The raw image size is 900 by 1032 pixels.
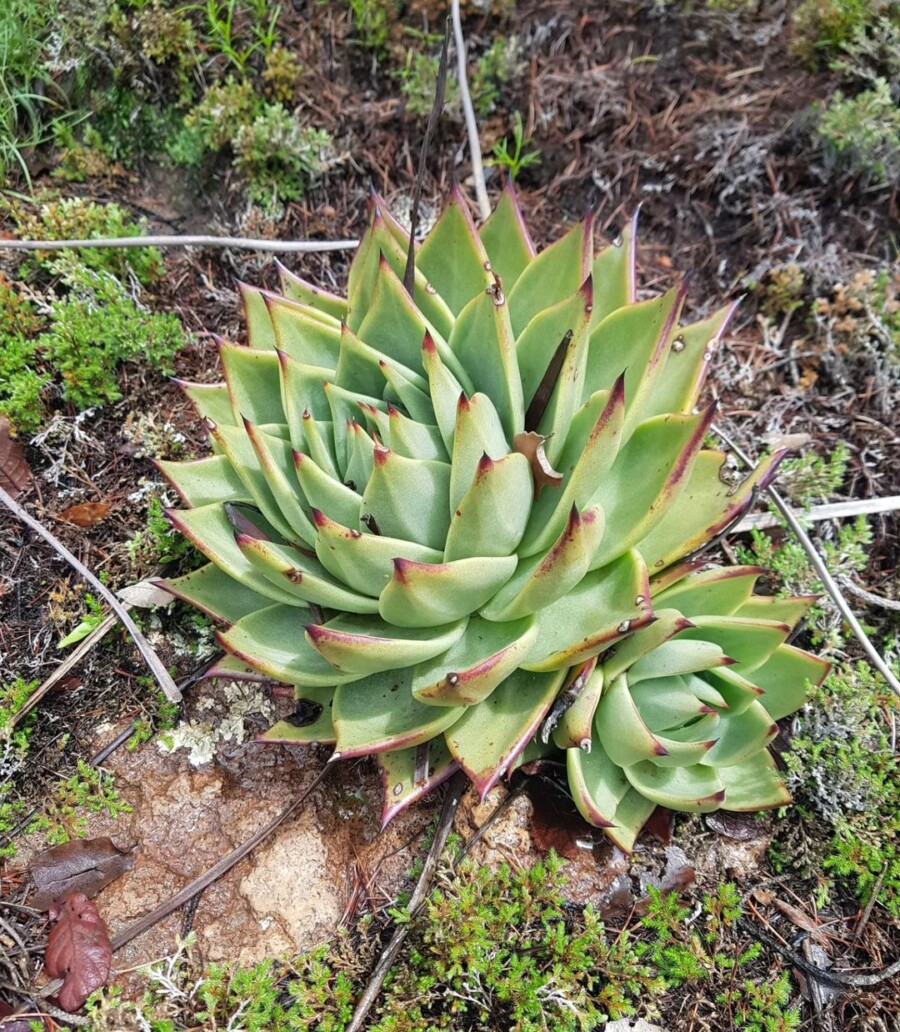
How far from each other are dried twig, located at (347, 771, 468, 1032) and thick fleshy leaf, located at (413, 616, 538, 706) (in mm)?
527

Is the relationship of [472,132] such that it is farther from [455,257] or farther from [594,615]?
[594,615]

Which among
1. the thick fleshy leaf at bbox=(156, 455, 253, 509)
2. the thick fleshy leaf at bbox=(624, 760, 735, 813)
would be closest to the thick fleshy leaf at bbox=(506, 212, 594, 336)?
the thick fleshy leaf at bbox=(156, 455, 253, 509)

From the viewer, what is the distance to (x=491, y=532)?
1.93 metres

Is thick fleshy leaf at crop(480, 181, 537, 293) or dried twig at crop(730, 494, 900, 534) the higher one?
thick fleshy leaf at crop(480, 181, 537, 293)

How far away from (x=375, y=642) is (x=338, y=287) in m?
2.10

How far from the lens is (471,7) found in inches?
153

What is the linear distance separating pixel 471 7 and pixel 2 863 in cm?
421

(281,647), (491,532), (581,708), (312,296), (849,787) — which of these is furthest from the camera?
(312,296)

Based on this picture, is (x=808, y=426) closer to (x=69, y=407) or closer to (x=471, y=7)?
(x=471, y=7)

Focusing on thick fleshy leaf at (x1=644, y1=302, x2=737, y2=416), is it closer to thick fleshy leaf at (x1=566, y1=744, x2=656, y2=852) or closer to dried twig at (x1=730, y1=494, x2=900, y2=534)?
dried twig at (x1=730, y1=494, x2=900, y2=534)

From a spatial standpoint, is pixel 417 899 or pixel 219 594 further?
pixel 219 594

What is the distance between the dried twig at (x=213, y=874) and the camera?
2.21 m

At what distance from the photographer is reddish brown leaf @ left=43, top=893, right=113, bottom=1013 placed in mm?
2090

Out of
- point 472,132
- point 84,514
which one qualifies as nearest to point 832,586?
point 472,132
